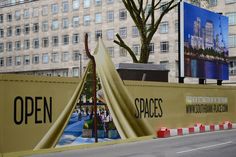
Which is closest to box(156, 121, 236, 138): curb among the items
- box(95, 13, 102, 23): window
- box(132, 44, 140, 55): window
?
box(132, 44, 140, 55): window

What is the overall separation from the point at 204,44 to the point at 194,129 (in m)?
6.55

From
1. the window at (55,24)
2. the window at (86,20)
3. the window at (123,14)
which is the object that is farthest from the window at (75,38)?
the window at (123,14)

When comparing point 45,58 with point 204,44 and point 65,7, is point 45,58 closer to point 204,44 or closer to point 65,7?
point 65,7

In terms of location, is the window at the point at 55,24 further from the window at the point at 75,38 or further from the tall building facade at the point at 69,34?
the window at the point at 75,38

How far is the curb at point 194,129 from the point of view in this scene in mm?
21169

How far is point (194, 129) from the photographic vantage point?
2397 cm

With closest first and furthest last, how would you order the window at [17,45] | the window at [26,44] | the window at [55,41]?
the window at [55,41] → the window at [26,44] → the window at [17,45]

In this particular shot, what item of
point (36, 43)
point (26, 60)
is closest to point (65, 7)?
point (36, 43)

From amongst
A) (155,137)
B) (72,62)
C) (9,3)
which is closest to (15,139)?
(155,137)

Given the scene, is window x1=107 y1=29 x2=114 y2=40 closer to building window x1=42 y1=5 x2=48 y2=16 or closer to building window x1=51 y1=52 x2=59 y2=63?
building window x1=51 y1=52 x2=59 y2=63

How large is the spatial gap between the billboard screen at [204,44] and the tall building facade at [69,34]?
40078mm

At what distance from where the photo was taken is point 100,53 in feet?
60.8

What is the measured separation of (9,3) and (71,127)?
9019 cm

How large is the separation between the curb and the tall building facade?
1732 inches
